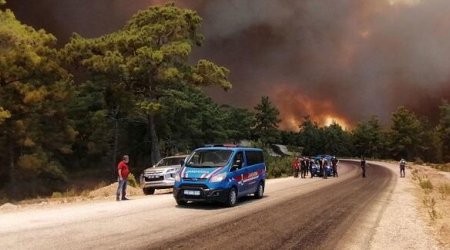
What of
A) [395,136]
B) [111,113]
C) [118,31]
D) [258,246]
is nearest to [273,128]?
[395,136]

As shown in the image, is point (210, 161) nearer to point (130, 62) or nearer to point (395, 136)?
point (130, 62)

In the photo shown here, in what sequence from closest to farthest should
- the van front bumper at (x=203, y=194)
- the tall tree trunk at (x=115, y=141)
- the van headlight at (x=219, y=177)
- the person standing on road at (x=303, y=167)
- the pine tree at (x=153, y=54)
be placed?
the van front bumper at (x=203, y=194) < the van headlight at (x=219, y=177) < the pine tree at (x=153, y=54) < the person standing on road at (x=303, y=167) < the tall tree trunk at (x=115, y=141)

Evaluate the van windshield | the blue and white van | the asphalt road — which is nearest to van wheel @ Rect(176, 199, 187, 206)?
the blue and white van

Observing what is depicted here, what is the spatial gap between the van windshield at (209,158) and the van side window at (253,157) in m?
1.43

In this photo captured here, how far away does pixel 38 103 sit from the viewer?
120 ft

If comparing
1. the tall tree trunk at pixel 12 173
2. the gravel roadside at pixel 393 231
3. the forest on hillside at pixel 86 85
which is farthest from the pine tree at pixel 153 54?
the gravel roadside at pixel 393 231

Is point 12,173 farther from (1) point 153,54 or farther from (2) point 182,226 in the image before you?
(2) point 182,226

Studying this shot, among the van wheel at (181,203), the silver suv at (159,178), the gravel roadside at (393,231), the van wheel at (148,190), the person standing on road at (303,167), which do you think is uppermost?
the person standing on road at (303,167)

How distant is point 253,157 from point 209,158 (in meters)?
2.76

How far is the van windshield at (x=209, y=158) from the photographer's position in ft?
55.9

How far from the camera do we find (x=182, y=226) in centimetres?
1240

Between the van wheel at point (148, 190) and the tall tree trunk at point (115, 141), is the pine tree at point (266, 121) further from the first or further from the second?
the van wheel at point (148, 190)

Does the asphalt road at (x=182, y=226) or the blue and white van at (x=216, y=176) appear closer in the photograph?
the asphalt road at (x=182, y=226)

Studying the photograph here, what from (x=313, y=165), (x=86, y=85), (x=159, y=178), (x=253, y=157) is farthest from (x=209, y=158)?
(x=86, y=85)
